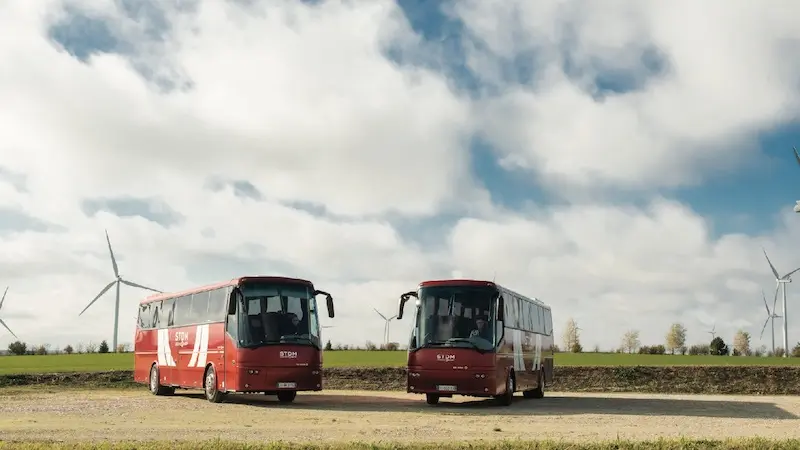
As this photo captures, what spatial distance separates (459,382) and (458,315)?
1.83 meters

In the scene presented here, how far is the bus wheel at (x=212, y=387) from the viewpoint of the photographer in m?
29.6

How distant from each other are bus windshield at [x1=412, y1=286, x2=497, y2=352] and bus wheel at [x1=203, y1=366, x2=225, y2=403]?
240 inches

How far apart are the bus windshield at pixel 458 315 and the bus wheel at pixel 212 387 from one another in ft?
20.0

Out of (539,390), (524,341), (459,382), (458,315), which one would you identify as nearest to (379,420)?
(459,382)

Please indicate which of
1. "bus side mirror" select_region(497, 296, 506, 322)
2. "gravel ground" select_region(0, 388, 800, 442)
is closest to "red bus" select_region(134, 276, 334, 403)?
"gravel ground" select_region(0, 388, 800, 442)

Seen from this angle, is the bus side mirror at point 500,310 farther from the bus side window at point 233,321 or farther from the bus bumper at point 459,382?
the bus side window at point 233,321

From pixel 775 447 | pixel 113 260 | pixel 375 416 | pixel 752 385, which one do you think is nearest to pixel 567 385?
pixel 752 385

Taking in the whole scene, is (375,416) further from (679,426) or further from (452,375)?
(679,426)

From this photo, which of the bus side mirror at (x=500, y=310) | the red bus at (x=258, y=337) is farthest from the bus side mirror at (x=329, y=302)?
the bus side mirror at (x=500, y=310)

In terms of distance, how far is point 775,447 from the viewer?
16.5m

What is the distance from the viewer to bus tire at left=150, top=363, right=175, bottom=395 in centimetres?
3547

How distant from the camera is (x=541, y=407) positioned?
1139 inches

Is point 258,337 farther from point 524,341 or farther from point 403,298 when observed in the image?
point 524,341

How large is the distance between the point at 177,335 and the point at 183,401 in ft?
9.97
